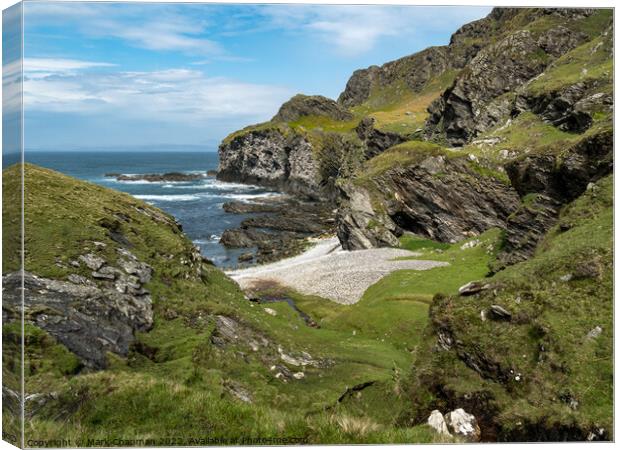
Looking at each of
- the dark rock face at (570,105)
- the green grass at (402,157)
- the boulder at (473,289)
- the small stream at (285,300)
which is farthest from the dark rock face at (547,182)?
the green grass at (402,157)

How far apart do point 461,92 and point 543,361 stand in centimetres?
9143

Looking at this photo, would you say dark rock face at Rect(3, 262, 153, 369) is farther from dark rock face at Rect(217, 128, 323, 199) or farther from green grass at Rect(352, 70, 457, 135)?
dark rock face at Rect(217, 128, 323, 199)

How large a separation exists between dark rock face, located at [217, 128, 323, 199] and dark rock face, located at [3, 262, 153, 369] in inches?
4684

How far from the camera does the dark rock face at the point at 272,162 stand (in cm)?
14388

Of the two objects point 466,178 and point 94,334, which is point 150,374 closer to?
point 94,334

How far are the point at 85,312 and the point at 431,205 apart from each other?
5857 cm

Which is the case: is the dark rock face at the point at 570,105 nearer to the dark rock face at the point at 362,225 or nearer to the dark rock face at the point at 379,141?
the dark rock face at the point at 362,225

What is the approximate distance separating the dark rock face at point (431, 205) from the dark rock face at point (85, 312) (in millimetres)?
51469

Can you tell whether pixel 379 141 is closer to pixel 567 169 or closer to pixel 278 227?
pixel 278 227

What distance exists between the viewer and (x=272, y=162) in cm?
15825

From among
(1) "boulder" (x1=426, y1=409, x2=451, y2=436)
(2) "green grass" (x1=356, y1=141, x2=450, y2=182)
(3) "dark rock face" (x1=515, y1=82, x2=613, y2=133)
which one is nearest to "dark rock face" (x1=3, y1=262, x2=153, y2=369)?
(1) "boulder" (x1=426, y1=409, x2=451, y2=436)

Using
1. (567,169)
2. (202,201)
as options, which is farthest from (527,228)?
(202,201)

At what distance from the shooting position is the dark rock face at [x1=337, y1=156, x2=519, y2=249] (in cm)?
6462

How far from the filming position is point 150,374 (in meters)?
14.3
